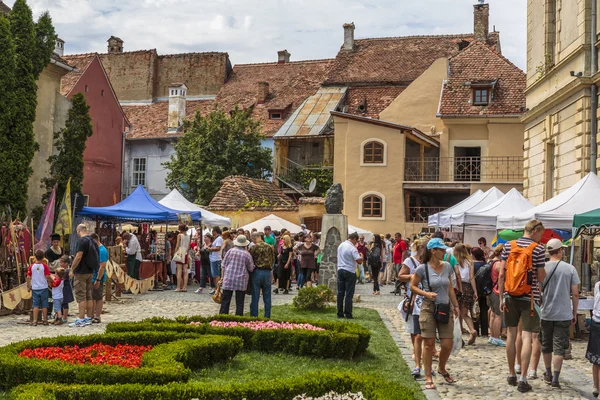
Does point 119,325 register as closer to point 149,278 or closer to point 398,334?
point 398,334

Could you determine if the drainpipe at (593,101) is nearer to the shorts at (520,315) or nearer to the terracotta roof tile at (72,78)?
the shorts at (520,315)

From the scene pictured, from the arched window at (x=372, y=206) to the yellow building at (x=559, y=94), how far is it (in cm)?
1465

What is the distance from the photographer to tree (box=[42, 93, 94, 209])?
103 feet

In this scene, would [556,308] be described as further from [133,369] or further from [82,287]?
[82,287]

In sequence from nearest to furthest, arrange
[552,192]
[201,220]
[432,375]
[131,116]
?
[432,375]
[552,192]
[201,220]
[131,116]

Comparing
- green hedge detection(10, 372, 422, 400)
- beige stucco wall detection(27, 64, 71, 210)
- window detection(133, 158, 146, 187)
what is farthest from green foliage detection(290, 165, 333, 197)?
green hedge detection(10, 372, 422, 400)

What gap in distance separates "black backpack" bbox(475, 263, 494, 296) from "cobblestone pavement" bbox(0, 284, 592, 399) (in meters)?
0.87

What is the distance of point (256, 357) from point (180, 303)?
8.59m

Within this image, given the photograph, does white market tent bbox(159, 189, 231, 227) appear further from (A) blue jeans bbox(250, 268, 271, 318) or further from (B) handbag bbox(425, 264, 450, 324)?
(B) handbag bbox(425, 264, 450, 324)

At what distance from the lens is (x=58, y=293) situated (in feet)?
50.9

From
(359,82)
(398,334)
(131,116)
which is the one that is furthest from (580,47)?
(131,116)

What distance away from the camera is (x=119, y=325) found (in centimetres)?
1194

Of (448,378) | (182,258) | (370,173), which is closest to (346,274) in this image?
(448,378)

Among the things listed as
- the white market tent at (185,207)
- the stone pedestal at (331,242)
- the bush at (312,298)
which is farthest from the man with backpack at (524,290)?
the white market tent at (185,207)
